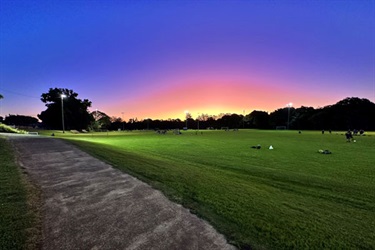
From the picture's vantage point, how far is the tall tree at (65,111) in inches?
3361

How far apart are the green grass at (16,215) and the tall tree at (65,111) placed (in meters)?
82.3

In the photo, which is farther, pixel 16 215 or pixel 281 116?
pixel 281 116

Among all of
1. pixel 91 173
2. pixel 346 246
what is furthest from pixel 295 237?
pixel 91 173

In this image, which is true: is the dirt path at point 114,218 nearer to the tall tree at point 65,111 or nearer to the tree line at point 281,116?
the tree line at point 281,116

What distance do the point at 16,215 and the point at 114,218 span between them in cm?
202

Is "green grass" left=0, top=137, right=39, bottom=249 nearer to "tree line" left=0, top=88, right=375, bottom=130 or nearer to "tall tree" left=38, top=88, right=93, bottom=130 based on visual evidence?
"tree line" left=0, top=88, right=375, bottom=130

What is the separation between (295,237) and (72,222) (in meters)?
4.28

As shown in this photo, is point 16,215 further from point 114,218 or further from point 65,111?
point 65,111

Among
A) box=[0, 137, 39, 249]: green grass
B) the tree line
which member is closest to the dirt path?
box=[0, 137, 39, 249]: green grass

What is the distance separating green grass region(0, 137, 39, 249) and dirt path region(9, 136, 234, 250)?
0.24 metres


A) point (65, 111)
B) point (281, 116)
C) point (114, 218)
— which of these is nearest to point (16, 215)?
point (114, 218)

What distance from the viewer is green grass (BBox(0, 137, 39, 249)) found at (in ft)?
12.7

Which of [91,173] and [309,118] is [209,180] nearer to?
[91,173]

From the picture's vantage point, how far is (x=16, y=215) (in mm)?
4793
